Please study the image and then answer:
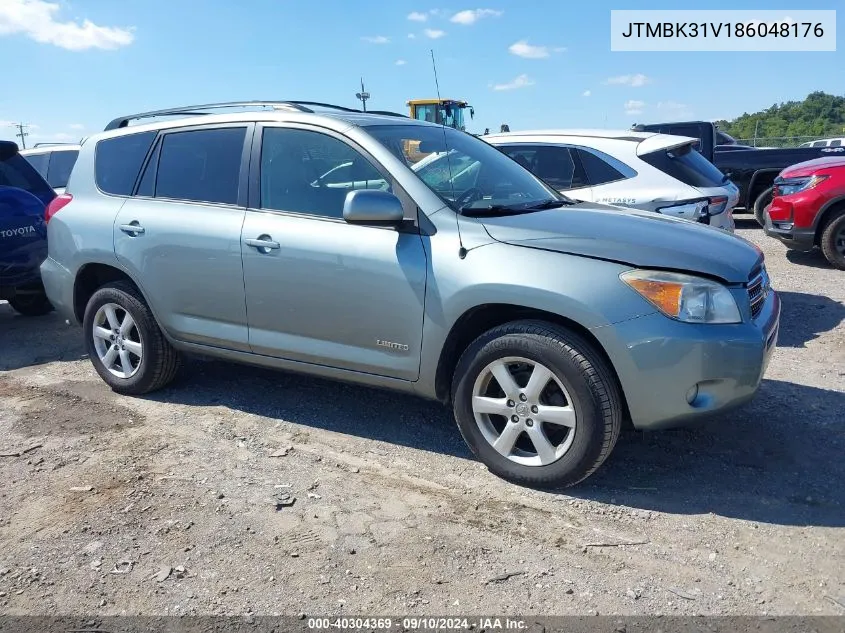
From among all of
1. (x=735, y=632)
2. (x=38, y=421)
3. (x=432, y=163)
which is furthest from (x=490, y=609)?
(x=38, y=421)

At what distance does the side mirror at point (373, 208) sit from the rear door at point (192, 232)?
90 cm

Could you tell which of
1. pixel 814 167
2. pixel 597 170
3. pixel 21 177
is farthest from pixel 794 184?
pixel 21 177

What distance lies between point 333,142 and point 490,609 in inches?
98.6

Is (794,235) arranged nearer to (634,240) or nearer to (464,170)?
(464,170)

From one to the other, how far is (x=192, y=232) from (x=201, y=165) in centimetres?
47

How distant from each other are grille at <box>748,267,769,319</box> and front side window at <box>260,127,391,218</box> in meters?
1.84

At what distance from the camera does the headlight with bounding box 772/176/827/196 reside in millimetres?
8383

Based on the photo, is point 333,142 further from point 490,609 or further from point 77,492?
point 490,609

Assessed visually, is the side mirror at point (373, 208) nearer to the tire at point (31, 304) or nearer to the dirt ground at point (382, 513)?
the dirt ground at point (382, 513)

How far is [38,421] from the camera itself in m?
4.50

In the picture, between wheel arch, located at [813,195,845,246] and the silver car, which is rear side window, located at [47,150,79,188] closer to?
the silver car

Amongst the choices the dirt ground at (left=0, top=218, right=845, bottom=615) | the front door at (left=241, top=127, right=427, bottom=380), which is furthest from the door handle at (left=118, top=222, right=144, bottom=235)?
the dirt ground at (left=0, top=218, right=845, bottom=615)

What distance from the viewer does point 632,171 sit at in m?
6.31

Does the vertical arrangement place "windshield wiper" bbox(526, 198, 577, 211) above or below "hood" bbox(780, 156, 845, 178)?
below
